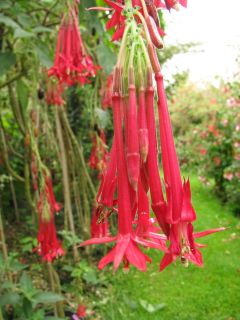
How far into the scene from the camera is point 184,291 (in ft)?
9.22

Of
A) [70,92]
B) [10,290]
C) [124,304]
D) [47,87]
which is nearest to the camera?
[10,290]

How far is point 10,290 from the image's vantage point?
1.52 metres

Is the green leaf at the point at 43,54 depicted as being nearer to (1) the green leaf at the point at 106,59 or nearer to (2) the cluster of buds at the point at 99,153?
(1) the green leaf at the point at 106,59

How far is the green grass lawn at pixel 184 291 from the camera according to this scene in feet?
8.02

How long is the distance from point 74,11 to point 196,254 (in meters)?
→ 0.97

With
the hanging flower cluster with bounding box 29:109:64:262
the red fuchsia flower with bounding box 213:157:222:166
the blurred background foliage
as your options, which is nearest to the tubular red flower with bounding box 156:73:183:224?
the blurred background foliage

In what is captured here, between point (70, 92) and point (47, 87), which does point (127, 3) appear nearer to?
point (47, 87)

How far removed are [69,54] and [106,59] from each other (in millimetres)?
116

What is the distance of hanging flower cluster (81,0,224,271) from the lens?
0.45 metres

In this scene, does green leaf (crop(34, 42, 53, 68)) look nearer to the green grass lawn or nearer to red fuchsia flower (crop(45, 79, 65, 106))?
red fuchsia flower (crop(45, 79, 65, 106))

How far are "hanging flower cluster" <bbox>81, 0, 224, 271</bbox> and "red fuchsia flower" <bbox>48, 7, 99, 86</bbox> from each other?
32.1 inches

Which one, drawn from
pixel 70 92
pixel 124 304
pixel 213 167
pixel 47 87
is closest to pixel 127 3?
pixel 47 87

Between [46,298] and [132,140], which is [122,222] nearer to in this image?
[132,140]

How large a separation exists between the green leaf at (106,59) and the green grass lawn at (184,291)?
4.10 feet
